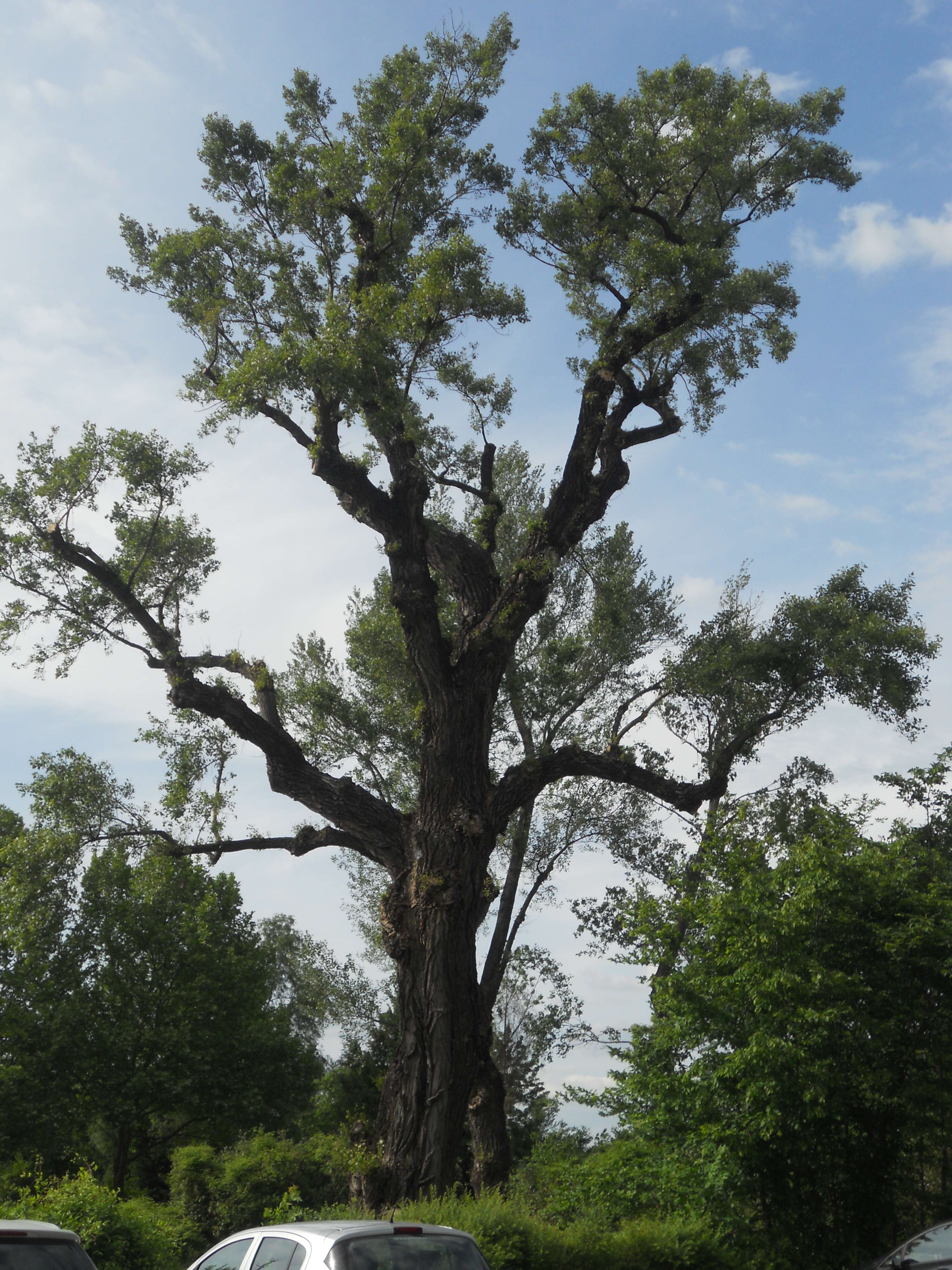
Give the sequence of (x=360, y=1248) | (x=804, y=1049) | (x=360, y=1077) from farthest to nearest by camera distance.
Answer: (x=360, y=1077) → (x=804, y=1049) → (x=360, y=1248)

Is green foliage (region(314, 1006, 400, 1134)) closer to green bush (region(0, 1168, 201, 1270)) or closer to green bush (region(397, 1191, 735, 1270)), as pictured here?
green bush (region(0, 1168, 201, 1270))

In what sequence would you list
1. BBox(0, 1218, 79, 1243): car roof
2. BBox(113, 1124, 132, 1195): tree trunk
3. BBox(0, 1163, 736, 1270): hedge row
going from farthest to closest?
BBox(113, 1124, 132, 1195): tree trunk → BBox(0, 1163, 736, 1270): hedge row → BBox(0, 1218, 79, 1243): car roof

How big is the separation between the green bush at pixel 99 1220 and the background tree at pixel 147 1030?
1431 centimetres

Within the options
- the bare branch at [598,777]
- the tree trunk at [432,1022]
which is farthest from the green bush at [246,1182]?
the bare branch at [598,777]

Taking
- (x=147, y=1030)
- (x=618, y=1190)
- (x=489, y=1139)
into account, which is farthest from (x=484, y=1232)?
(x=147, y=1030)

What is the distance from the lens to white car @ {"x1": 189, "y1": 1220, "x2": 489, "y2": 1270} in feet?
18.6

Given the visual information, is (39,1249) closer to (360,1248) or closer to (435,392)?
(360,1248)

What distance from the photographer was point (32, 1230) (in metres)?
5.87

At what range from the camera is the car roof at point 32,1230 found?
18.9 ft

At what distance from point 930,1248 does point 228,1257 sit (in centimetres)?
Answer: 698

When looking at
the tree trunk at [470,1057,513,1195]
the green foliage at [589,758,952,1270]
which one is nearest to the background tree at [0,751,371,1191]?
the tree trunk at [470,1057,513,1195]

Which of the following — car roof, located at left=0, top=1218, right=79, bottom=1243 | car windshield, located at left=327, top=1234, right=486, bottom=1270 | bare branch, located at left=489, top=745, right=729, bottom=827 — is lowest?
car windshield, located at left=327, top=1234, right=486, bottom=1270

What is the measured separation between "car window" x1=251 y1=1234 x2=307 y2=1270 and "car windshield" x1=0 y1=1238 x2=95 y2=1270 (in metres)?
1.02

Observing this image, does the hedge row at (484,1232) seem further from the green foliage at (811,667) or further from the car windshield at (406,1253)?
the green foliage at (811,667)
